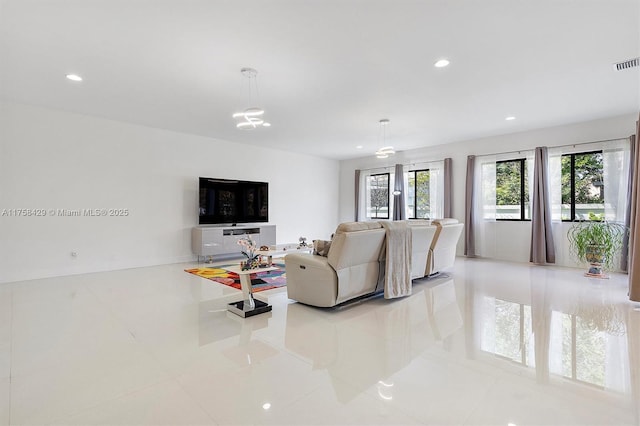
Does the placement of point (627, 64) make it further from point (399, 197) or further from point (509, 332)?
point (399, 197)

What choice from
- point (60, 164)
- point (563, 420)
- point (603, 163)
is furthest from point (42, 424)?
point (603, 163)

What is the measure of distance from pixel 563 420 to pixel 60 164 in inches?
271

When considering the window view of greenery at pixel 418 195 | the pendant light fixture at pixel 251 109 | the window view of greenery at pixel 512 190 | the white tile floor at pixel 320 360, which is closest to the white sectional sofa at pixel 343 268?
the white tile floor at pixel 320 360

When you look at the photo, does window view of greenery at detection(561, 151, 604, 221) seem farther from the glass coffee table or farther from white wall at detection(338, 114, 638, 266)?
the glass coffee table

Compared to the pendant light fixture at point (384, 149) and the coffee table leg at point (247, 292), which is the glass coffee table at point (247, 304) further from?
the pendant light fixture at point (384, 149)

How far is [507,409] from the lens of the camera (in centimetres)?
174

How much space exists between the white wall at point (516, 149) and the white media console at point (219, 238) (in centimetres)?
460

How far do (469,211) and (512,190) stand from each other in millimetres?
958

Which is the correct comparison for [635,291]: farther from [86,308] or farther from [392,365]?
[86,308]

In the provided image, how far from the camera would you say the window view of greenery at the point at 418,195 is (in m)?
8.13

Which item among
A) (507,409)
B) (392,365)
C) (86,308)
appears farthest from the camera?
(86,308)

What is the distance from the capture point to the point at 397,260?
12.7 feet

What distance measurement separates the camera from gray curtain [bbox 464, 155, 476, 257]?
709 centimetres

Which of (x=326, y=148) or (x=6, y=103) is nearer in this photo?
(x=6, y=103)
